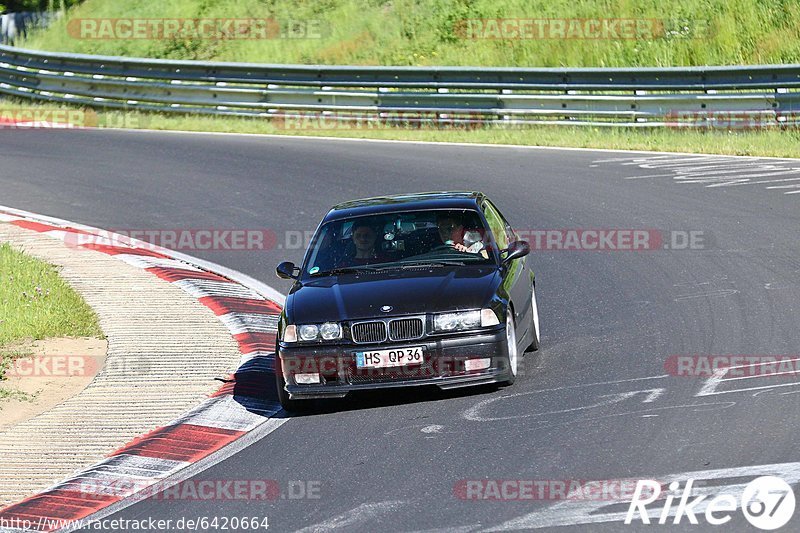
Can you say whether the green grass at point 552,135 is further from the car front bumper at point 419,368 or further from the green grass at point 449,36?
the car front bumper at point 419,368

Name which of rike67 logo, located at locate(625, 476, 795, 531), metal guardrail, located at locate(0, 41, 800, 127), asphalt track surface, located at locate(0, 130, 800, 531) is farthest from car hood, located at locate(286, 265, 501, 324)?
metal guardrail, located at locate(0, 41, 800, 127)

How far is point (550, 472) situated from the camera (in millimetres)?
7094

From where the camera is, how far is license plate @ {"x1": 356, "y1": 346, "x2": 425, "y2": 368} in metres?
8.80

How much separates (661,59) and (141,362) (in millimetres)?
18568

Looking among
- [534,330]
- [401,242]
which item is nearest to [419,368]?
[401,242]

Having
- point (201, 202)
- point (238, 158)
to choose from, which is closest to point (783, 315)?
point (201, 202)

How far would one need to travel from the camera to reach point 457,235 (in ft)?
33.6

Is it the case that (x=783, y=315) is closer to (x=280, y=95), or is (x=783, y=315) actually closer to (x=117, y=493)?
(x=117, y=493)

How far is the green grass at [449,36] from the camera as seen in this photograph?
2670cm

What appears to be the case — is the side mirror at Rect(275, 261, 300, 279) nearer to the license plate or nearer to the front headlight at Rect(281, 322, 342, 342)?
the front headlight at Rect(281, 322, 342, 342)

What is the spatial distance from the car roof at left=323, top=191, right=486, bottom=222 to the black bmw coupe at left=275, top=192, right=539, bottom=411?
1.0 inches
